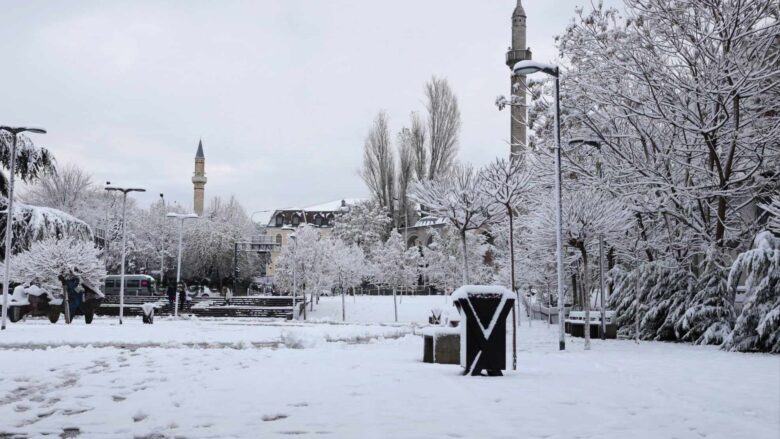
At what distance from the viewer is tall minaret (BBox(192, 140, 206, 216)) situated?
385 feet

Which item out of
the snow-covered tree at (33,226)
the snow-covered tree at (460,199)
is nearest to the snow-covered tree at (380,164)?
the snow-covered tree at (33,226)

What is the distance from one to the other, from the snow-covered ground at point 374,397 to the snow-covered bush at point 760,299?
60.0 inches

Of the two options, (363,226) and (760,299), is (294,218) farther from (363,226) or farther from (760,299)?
(760,299)

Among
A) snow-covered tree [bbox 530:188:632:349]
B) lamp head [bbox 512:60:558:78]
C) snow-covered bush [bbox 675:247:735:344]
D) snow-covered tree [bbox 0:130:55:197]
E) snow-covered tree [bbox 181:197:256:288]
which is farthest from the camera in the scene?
snow-covered tree [bbox 181:197:256:288]

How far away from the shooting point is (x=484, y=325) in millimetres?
9328

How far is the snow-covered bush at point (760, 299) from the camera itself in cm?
1434

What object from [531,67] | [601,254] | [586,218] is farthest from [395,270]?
[531,67]

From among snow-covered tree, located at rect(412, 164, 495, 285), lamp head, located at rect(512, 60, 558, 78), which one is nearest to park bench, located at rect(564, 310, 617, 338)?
snow-covered tree, located at rect(412, 164, 495, 285)

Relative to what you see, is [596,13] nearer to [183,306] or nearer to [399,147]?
[183,306]

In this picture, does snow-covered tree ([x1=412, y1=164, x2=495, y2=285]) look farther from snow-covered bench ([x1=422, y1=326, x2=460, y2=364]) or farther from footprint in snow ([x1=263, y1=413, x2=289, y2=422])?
footprint in snow ([x1=263, y1=413, x2=289, y2=422])

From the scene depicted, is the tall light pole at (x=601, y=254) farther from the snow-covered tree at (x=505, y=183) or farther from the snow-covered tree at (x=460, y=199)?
the snow-covered tree at (x=460, y=199)

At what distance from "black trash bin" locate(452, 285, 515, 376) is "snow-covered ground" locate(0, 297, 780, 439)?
0.97ft

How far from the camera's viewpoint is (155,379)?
30.3ft

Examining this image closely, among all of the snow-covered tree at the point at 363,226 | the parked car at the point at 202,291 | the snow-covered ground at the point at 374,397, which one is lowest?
the snow-covered ground at the point at 374,397
